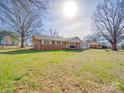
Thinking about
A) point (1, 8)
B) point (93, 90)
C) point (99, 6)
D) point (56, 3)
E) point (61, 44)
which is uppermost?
point (99, 6)

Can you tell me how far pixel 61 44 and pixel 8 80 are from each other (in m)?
25.9

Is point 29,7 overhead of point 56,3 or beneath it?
beneath

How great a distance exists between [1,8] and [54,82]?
6841 mm

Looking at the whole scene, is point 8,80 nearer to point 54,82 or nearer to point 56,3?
point 54,82

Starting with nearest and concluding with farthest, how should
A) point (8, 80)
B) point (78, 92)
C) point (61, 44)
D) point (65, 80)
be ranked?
point (78, 92) < point (8, 80) < point (65, 80) < point (61, 44)

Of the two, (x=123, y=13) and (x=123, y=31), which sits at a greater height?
(x=123, y=13)

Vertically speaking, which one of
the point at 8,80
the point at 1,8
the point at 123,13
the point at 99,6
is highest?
the point at 99,6

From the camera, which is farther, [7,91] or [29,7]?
[29,7]

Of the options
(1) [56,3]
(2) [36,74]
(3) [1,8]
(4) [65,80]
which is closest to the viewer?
(4) [65,80]

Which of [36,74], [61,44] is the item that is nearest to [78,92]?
[36,74]

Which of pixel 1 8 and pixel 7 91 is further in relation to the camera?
pixel 1 8

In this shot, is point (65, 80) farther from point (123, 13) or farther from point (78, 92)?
point (123, 13)

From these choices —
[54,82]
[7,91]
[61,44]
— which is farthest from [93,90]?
[61,44]

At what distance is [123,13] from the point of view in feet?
109
